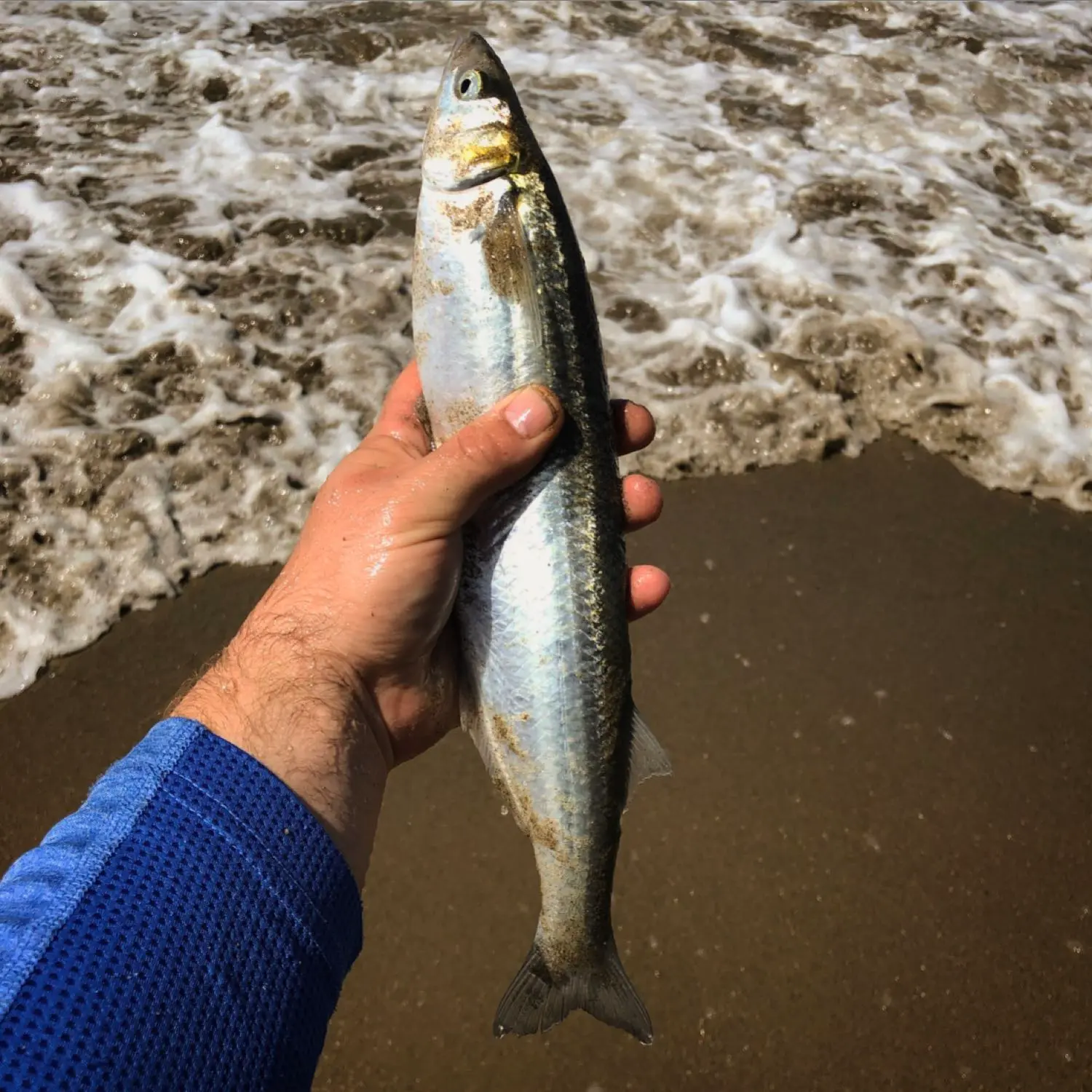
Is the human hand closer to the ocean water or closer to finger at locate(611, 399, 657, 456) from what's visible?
finger at locate(611, 399, 657, 456)

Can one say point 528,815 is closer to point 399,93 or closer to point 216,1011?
point 216,1011

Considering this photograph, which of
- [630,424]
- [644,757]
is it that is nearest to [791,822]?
[644,757]

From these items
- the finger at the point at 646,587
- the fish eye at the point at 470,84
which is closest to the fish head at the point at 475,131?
the fish eye at the point at 470,84

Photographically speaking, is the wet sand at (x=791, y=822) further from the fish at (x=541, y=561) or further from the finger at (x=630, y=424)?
the finger at (x=630, y=424)


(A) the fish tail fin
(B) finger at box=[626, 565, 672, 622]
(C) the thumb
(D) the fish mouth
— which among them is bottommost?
(A) the fish tail fin

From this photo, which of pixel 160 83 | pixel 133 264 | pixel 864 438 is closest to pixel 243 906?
pixel 864 438

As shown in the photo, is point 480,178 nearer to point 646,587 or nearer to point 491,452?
point 491,452

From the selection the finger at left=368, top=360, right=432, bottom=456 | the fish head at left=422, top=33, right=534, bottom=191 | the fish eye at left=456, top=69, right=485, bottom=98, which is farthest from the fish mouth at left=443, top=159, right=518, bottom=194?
the finger at left=368, top=360, right=432, bottom=456
